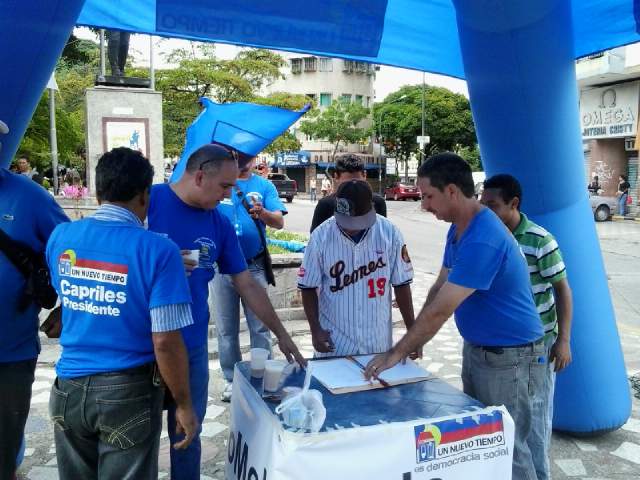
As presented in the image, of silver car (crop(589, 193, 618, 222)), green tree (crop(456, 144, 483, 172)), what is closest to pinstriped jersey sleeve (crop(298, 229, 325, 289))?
silver car (crop(589, 193, 618, 222))

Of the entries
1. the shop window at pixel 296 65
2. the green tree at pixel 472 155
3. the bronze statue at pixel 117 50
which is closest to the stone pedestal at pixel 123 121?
the bronze statue at pixel 117 50

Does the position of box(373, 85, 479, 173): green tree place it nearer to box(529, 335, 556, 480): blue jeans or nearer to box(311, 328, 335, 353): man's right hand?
box(311, 328, 335, 353): man's right hand

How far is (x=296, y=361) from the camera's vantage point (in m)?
2.73

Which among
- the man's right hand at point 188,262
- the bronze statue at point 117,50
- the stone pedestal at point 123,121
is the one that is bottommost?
the man's right hand at point 188,262

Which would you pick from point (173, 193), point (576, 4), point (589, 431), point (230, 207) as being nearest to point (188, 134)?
point (230, 207)

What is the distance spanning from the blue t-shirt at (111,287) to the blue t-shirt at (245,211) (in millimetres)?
2100

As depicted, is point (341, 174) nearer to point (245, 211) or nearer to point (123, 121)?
point (245, 211)

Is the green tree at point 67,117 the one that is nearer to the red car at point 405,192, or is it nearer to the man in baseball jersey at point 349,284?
the man in baseball jersey at point 349,284

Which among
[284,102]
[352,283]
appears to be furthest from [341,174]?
[284,102]

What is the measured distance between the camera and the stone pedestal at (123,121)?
31.7 ft

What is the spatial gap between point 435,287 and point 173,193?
1.34 metres

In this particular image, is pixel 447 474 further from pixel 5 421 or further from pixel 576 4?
pixel 576 4

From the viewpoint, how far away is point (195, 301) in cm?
265

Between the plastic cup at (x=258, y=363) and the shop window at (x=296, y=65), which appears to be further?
the shop window at (x=296, y=65)
